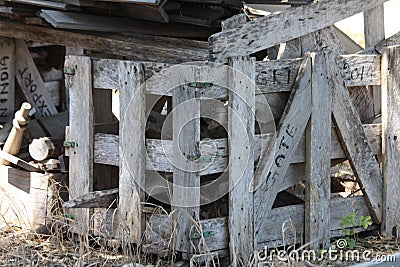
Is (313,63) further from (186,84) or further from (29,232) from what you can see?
(29,232)

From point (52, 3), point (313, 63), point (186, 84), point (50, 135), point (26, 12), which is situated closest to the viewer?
point (186, 84)

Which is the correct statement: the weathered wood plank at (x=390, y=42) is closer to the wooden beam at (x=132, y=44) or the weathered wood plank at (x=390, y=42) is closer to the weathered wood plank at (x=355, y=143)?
the weathered wood plank at (x=355, y=143)

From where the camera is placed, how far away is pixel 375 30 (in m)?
7.12

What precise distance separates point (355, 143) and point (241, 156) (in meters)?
1.27

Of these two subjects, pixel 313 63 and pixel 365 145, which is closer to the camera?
pixel 313 63

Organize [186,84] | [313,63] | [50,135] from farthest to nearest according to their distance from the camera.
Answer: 1. [50,135]
2. [313,63]
3. [186,84]

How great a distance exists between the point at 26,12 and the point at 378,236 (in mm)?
3941

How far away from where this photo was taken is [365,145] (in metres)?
6.74

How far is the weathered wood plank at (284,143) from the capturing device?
6133mm

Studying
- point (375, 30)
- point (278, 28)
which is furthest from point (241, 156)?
point (375, 30)

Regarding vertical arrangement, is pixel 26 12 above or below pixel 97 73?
above

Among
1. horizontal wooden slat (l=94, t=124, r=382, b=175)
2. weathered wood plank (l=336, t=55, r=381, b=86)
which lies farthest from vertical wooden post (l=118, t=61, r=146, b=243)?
weathered wood plank (l=336, t=55, r=381, b=86)

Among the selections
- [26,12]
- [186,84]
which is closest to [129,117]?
[186,84]

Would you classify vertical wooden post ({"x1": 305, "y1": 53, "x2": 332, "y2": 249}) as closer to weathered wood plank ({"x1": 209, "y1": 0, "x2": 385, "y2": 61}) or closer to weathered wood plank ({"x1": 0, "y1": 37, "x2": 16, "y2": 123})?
weathered wood plank ({"x1": 209, "y1": 0, "x2": 385, "y2": 61})
